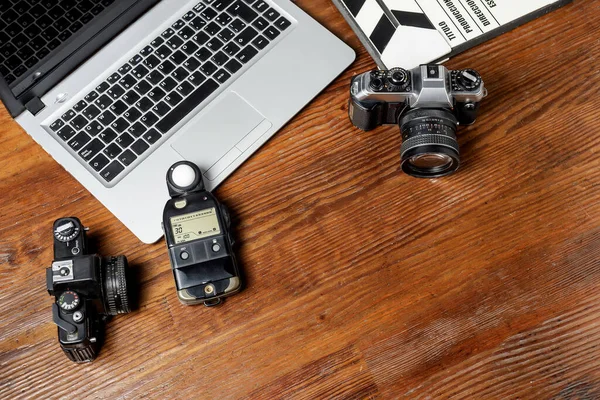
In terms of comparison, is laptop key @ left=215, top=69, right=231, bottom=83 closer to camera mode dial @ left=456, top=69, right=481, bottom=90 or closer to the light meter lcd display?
the light meter lcd display

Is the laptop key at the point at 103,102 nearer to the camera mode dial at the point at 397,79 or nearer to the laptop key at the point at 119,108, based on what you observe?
the laptop key at the point at 119,108

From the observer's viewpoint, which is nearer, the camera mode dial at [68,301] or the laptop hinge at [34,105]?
the camera mode dial at [68,301]

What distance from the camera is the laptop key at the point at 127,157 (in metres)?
0.90

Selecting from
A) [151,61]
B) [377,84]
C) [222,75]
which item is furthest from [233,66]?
[377,84]

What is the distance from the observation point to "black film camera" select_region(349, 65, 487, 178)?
847 millimetres

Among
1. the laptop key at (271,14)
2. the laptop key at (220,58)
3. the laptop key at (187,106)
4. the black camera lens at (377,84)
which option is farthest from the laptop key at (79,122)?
the black camera lens at (377,84)

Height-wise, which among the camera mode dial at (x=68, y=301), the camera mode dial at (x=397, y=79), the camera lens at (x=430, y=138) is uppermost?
the camera mode dial at (x=397, y=79)

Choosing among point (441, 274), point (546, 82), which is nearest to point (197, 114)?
point (441, 274)

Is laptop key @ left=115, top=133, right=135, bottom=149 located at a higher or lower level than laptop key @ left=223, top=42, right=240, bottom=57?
lower

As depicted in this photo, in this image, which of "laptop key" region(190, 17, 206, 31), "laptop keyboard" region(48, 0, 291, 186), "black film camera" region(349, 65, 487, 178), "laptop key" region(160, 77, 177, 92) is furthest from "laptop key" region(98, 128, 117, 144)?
"black film camera" region(349, 65, 487, 178)

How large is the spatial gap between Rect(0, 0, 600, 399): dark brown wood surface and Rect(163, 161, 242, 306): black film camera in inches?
1.9

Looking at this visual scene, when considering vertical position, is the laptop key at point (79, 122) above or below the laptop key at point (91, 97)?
below

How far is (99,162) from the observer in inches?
35.6

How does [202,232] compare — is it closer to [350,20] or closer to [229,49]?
[229,49]
